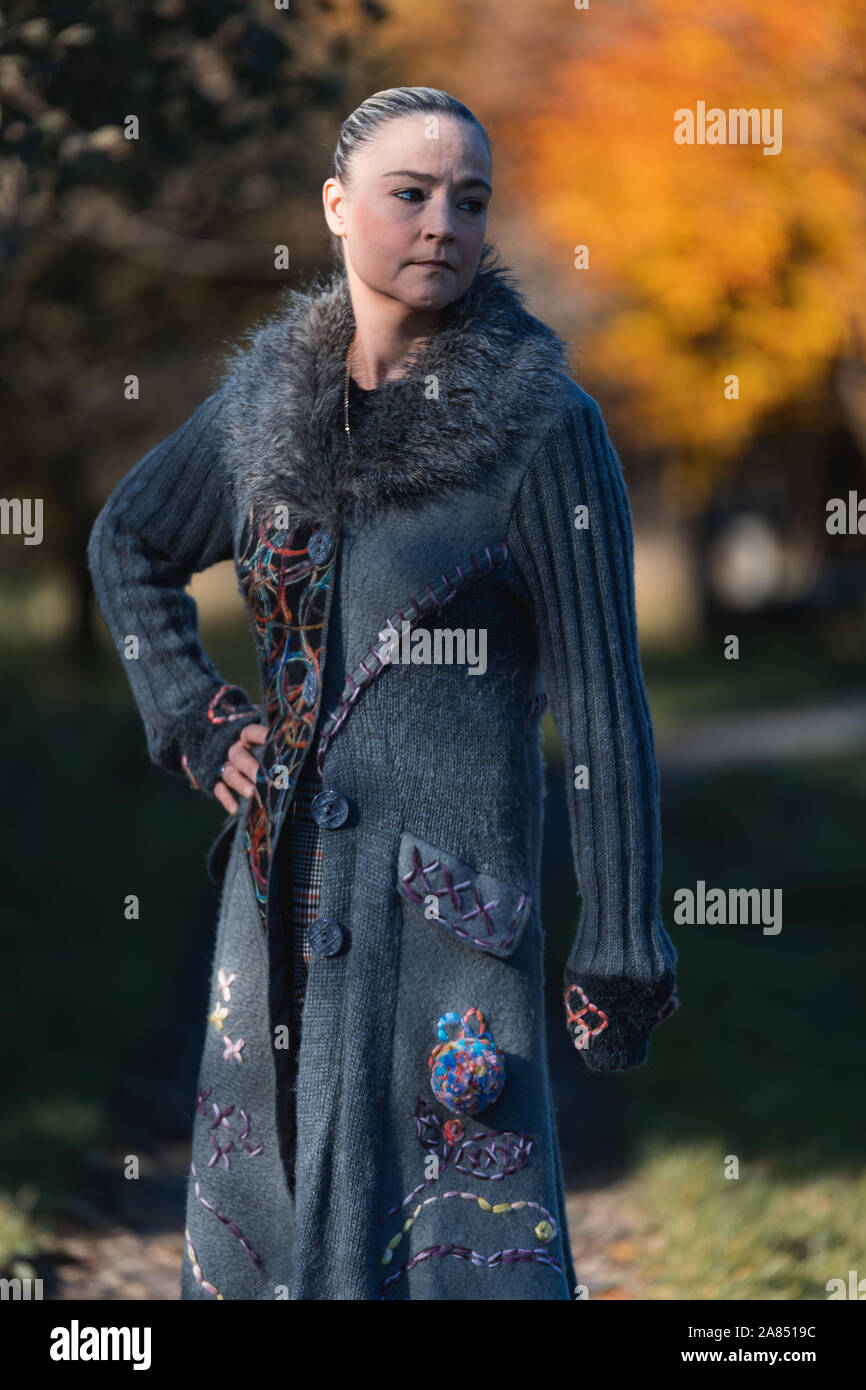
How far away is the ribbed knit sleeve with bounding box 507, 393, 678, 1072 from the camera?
241cm

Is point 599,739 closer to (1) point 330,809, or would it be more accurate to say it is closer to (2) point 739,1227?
(1) point 330,809

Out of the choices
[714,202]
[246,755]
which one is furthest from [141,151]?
[714,202]

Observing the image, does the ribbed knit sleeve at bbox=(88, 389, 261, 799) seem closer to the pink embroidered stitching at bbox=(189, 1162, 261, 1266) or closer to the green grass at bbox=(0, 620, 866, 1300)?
the pink embroidered stitching at bbox=(189, 1162, 261, 1266)

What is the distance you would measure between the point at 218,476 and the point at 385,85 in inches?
205

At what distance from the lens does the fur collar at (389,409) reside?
95.5 inches

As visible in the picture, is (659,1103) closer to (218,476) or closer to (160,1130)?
(160,1130)

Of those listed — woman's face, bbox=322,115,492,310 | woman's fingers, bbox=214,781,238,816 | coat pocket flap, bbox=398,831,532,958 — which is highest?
woman's face, bbox=322,115,492,310

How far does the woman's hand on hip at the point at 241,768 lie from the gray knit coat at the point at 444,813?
13 centimetres

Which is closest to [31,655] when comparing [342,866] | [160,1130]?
[160,1130]

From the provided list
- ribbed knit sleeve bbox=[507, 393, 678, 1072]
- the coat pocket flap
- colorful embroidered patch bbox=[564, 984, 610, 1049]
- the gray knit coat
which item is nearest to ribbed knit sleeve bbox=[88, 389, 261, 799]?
the gray knit coat

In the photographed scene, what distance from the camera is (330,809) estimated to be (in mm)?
2447

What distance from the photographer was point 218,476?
2744mm

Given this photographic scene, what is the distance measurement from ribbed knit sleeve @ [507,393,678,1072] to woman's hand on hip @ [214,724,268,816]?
53cm

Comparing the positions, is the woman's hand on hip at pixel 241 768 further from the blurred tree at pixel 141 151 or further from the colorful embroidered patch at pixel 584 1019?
the blurred tree at pixel 141 151
